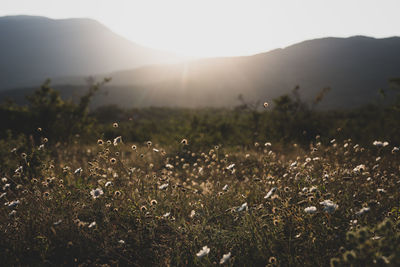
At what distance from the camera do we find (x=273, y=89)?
199 feet

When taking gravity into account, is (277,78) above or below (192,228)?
above

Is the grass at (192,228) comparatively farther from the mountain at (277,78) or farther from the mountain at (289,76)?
the mountain at (289,76)

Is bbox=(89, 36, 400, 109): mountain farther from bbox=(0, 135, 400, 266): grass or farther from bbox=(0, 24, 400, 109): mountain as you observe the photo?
bbox=(0, 135, 400, 266): grass

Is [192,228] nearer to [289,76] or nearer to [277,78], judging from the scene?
[277,78]

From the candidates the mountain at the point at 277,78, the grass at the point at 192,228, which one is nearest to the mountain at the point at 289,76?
the mountain at the point at 277,78

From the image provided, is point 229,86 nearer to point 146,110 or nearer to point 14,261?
point 146,110

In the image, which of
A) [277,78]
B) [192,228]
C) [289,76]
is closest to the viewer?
[192,228]

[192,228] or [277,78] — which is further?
[277,78]

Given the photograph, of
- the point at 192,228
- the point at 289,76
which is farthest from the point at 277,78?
the point at 192,228

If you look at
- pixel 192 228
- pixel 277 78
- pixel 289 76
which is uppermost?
pixel 289 76

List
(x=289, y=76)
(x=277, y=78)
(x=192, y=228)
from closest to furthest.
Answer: (x=192, y=228), (x=277, y=78), (x=289, y=76)

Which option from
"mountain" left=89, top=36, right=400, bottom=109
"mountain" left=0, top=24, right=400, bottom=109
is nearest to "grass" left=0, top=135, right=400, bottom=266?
"mountain" left=0, top=24, right=400, bottom=109

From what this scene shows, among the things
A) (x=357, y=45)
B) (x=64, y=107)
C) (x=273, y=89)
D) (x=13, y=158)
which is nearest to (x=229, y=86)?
(x=273, y=89)

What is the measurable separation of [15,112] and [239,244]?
33.7 feet
